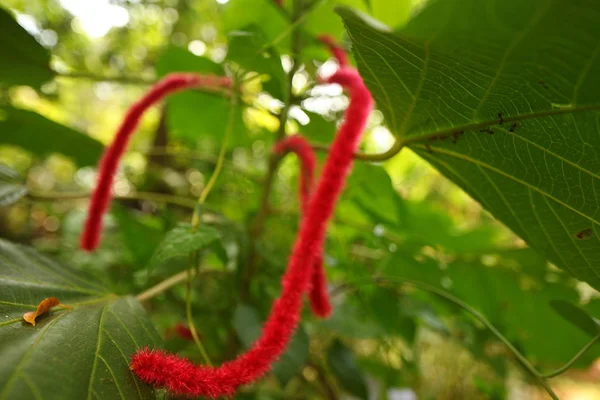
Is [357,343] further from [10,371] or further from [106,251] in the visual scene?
[10,371]

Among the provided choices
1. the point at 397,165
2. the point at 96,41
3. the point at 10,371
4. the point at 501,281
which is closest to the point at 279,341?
the point at 10,371

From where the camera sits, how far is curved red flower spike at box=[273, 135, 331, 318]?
40 cm

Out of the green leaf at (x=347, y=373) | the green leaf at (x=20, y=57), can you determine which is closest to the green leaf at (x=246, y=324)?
the green leaf at (x=347, y=373)

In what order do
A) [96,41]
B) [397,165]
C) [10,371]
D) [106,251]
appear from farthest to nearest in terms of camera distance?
[96,41] → [397,165] → [106,251] → [10,371]

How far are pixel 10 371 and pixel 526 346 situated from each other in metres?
0.65

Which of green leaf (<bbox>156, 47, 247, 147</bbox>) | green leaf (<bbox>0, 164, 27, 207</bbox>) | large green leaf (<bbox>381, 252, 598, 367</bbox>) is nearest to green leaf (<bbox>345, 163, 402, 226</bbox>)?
large green leaf (<bbox>381, 252, 598, 367</bbox>)

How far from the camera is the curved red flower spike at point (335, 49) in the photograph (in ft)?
1.59

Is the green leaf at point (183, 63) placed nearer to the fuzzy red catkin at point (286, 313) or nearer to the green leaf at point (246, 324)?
the fuzzy red catkin at point (286, 313)

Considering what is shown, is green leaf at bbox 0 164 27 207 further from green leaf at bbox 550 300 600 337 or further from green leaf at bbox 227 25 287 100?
green leaf at bbox 550 300 600 337

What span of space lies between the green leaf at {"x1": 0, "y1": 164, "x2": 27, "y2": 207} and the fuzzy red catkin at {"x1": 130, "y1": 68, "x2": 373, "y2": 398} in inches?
10.1

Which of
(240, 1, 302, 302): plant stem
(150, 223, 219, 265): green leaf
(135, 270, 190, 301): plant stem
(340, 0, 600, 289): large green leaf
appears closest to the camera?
(340, 0, 600, 289): large green leaf

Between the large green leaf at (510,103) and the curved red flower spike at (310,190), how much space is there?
12 centimetres

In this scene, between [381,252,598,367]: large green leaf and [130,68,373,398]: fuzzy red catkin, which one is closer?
[130,68,373,398]: fuzzy red catkin

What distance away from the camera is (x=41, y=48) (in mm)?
517
